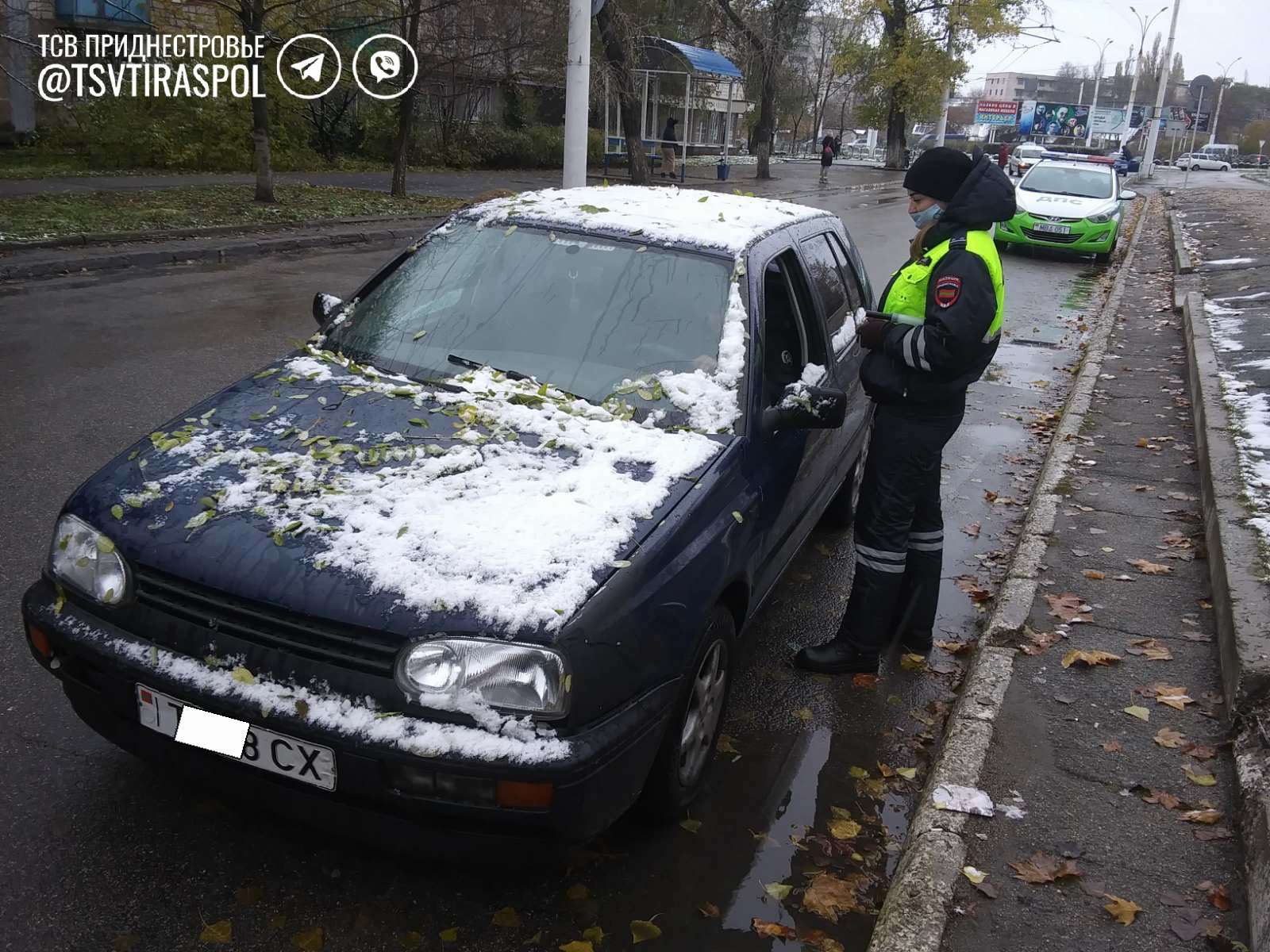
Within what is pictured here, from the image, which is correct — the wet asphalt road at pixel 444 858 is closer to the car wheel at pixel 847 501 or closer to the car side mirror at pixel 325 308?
the car wheel at pixel 847 501

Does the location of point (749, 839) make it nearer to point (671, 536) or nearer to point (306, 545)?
point (671, 536)

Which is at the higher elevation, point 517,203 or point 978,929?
point 517,203

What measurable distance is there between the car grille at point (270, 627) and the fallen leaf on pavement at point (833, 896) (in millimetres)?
1401

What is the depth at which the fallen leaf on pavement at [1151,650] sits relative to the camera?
14.0 ft

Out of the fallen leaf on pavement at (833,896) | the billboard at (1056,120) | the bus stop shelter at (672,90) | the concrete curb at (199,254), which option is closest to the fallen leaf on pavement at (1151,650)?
the fallen leaf on pavement at (833,896)

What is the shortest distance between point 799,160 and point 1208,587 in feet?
168

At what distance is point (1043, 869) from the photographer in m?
2.96

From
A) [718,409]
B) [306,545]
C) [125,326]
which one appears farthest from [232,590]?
[125,326]

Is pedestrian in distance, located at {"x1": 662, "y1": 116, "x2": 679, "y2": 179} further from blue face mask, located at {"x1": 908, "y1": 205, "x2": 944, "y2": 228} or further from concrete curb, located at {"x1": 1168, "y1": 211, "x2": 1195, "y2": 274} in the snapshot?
blue face mask, located at {"x1": 908, "y1": 205, "x2": 944, "y2": 228}

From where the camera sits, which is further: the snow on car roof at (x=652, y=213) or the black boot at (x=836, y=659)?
the black boot at (x=836, y=659)

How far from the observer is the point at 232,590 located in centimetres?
252

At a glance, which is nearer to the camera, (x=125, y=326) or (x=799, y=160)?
(x=125, y=326)

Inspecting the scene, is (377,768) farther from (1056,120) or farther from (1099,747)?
(1056,120)
